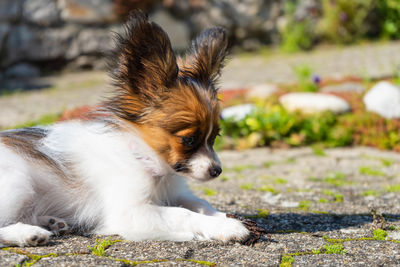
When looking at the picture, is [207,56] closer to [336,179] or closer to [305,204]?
[305,204]

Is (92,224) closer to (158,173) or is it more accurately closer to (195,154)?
(158,173)

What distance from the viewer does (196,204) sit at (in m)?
4.07

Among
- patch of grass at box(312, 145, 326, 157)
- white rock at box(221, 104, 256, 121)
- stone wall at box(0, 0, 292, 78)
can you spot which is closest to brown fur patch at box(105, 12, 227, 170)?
patch of grass at box(312, 145, 326, 157)

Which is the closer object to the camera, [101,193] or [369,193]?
[101,193]

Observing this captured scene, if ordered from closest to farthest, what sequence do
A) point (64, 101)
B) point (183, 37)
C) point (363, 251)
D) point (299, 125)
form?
point (363, 251) < point (299, 125) < point (64, 101) < point (183, 37)

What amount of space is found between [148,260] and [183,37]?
12.6m

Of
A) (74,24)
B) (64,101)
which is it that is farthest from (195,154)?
(74,24)

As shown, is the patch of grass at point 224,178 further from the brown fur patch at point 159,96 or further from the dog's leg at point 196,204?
the brown fur patch at point 159,96

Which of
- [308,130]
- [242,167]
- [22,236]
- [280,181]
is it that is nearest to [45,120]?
[242,167]

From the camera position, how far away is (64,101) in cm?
1125

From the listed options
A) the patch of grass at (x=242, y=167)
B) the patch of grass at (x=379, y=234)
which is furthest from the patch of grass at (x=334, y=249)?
the patch of grass at (x=242, y=167)

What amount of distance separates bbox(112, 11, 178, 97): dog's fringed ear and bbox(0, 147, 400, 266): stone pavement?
3.89 feet

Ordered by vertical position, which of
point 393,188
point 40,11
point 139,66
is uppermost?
point 40,11

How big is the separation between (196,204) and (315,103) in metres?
5.34
